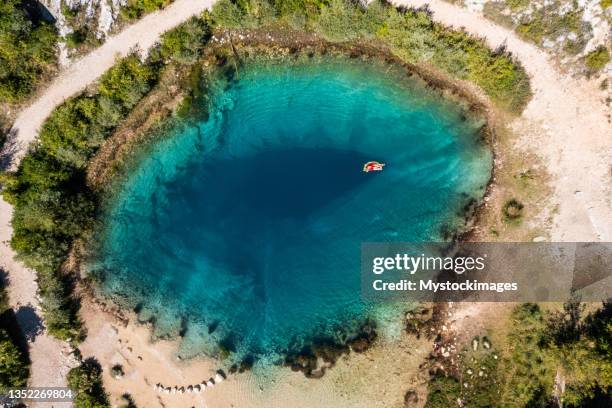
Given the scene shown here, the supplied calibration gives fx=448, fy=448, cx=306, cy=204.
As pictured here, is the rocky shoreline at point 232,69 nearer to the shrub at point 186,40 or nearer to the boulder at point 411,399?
the shrub at point 186,40

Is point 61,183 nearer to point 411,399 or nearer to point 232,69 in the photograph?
point 232,69

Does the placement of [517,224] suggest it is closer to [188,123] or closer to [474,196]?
[474,196]

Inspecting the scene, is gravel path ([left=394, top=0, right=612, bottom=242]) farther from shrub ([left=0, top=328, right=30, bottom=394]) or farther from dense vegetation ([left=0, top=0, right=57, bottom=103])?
shrub ([left=0, top=328, right=30, bottom=394])

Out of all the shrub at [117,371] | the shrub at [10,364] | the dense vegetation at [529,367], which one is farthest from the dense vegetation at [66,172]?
the dense vegetation at [529,367]

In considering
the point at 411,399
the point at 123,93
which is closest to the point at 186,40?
the point at 123,93

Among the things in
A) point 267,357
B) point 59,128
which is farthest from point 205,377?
point 59,128

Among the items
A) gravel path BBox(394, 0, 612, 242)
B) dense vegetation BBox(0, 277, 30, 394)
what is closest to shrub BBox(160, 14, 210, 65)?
gravel path BBox(394, 0, 612, 242)

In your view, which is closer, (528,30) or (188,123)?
(528,30)
